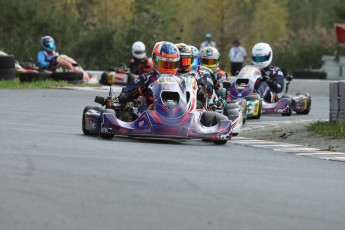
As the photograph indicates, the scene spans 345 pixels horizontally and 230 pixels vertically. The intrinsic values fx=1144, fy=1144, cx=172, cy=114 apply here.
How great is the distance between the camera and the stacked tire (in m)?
27.2

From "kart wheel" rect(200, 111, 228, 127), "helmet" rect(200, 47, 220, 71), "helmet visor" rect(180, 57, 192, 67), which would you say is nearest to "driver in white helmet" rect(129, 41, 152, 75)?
"helmet" rect(200, 47, 220, 71)

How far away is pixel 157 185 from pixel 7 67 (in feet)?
61.3

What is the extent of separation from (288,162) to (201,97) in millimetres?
3974

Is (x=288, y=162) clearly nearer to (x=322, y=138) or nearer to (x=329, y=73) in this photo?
(x=322, y=138)

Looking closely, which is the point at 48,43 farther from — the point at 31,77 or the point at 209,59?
the point at 209,59

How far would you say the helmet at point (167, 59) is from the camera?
1426 centimetres

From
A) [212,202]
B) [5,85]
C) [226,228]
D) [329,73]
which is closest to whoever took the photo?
[226,228]

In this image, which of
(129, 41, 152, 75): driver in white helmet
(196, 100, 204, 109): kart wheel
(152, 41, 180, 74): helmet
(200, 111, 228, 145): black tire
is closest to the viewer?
(200, 111, 228, 145): black tire

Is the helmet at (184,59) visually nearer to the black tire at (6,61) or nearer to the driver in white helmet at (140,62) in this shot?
the black tire at (6,61)

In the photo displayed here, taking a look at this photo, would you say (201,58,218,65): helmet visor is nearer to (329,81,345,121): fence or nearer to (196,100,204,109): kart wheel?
(329,81,345,121): fence

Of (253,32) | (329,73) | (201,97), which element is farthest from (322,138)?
(253,32)

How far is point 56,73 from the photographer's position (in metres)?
27.9

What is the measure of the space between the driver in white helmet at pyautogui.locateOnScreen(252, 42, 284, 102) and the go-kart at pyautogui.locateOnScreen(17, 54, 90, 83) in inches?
298

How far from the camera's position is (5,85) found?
83.6 feet
